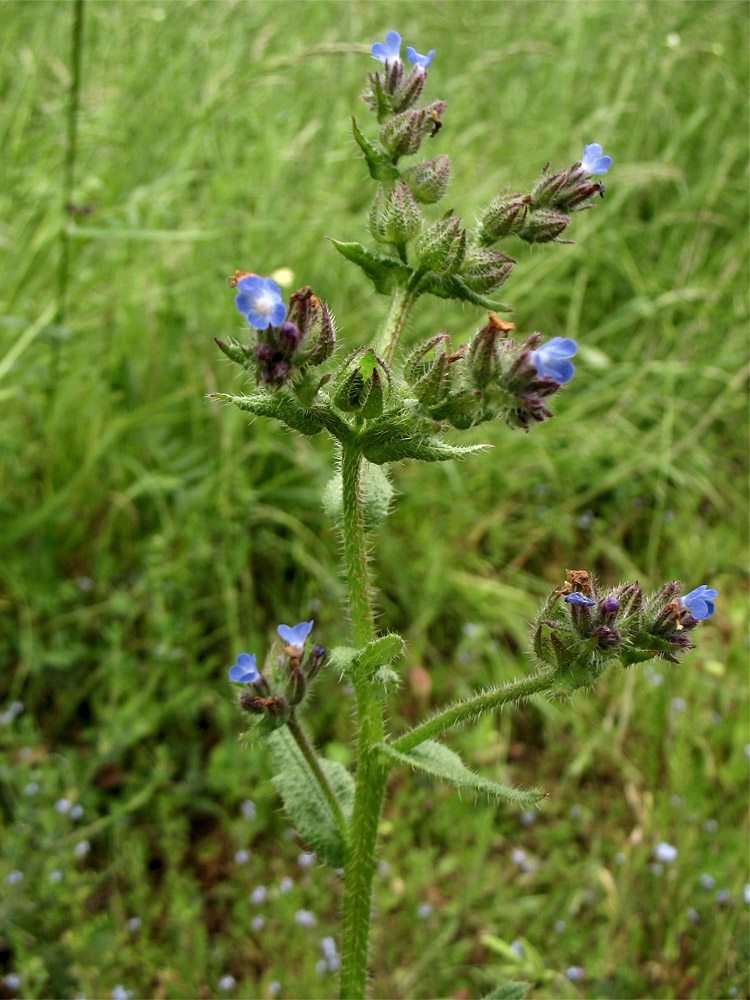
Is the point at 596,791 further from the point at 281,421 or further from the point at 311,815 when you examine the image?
the point at 281,421

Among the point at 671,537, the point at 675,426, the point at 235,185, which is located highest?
the point at 235,185

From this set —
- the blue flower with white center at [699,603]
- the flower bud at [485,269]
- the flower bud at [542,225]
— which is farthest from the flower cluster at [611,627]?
the flower bud at [542,225]

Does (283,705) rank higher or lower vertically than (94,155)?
lower

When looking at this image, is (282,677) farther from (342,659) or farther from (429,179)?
(429,179)

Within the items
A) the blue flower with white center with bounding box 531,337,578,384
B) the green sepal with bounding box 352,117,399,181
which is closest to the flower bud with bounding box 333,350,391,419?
the blue flower with white center with bounding box 531,337,578,384

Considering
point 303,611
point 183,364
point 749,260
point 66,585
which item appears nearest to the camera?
point 66,585

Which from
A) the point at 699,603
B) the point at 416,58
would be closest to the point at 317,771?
the point at 699,603

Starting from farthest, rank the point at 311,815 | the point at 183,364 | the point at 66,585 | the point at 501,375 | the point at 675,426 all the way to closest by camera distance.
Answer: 1. the point at 675,426
2. the point at 183,364
3. the point at 66,585
4. the point at 311,815
5. the point at 501,375

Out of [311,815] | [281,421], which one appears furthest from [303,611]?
[281,421]
